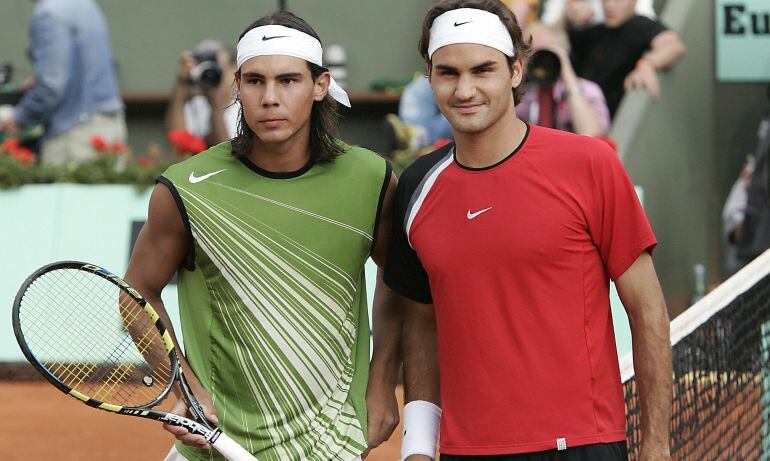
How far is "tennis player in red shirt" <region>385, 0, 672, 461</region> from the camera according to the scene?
3.29 m

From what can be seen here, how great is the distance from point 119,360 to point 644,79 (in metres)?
6.64

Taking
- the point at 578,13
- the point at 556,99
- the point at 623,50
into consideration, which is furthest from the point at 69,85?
the point at 623,50

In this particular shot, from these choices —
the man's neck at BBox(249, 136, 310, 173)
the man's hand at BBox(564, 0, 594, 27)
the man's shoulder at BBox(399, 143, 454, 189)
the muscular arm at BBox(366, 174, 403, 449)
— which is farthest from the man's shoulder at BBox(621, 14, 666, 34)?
the man's neck at BBox(249, 136, 310, 173)

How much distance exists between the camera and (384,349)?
12.5 ft

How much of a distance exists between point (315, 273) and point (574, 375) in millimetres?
819

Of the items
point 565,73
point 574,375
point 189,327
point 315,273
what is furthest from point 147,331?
point 565,73

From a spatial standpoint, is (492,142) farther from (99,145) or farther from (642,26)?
(642,26)

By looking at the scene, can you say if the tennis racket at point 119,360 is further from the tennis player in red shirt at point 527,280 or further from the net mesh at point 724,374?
the net mesh at point 724,374

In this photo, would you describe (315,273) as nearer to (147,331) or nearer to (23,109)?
(147,331)

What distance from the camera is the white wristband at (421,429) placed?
3.61 m

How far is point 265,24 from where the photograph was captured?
12.2 feet

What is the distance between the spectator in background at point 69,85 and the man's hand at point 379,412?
5.86m

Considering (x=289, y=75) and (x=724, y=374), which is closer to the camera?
(x=289, y=75)

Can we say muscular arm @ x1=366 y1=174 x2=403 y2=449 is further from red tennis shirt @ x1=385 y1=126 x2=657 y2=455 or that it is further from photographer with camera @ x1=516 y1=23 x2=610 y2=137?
photographer with camera @ x1=516 y1=23 x2=610 y2=137
